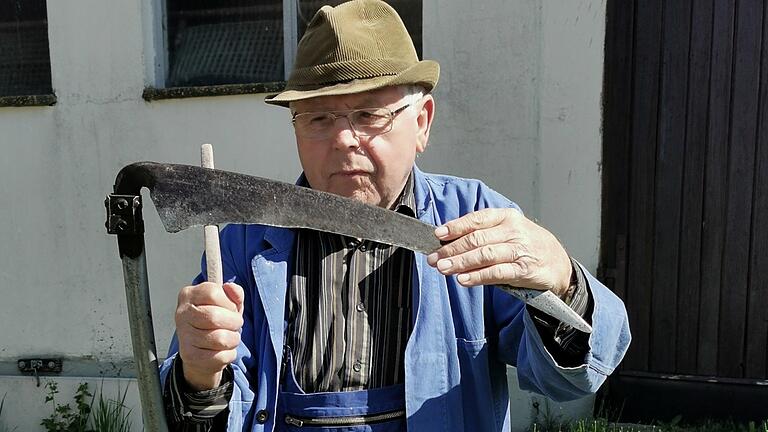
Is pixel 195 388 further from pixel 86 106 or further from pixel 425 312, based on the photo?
pixel 86 106

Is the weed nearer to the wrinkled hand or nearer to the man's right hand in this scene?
the man's right hand

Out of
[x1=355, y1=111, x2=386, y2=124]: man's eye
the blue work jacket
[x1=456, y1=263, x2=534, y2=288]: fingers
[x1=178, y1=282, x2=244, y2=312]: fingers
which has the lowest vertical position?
the blue work jacket

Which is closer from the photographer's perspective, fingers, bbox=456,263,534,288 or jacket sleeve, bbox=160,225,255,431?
fingers, bbox=456,263,534,288

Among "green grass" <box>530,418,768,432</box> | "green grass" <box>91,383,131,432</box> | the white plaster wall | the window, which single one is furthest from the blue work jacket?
"green grass" <box>91,383,131,432</box>

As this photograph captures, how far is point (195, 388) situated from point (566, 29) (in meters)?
2.68

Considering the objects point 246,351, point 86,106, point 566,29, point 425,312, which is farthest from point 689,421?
point 86,106

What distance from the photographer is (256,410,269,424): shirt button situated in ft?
5.42

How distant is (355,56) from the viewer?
171 cm

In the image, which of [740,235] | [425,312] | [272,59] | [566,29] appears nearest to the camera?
[425,312]

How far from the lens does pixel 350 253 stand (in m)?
1.79

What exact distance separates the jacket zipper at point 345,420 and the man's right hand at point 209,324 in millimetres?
364

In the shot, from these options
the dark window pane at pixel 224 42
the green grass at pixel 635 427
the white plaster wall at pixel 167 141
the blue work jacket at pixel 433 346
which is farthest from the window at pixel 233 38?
the green grass at pixel 635 427

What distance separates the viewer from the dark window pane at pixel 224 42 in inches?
156

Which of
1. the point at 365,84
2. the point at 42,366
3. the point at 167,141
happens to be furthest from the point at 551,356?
the point at 42,366
